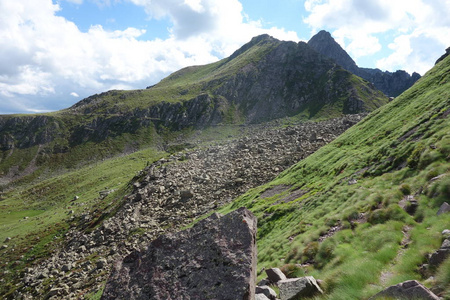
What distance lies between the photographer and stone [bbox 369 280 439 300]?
6.89 metres

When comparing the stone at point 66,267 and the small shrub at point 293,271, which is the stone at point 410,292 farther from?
the stone at point 66,267

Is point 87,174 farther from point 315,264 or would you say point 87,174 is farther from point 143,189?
point 315,264

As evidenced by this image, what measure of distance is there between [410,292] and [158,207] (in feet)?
147

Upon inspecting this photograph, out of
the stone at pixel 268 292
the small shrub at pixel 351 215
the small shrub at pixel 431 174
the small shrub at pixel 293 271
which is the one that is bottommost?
the small shrub at pixel 293 271

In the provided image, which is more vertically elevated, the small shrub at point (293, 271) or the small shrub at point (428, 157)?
the small shrub at point (428, 157)

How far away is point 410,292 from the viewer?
7.16 meters

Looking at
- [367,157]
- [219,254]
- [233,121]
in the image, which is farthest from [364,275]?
[233,121]

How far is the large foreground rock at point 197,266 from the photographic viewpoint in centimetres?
977

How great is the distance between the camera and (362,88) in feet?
626

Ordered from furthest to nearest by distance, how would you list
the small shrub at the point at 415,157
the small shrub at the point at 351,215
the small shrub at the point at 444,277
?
the small shrub at the point at 415,157, the small shrub at the point at 351,215, the small shrub at the point at 444,277

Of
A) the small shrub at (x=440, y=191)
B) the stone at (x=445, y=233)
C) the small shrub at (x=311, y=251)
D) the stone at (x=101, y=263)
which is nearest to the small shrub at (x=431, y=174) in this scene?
the small shrub at (x=440, y=191)

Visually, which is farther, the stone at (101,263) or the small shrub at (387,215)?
the stone at (101,263)

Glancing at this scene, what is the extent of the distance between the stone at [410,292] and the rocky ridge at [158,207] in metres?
16.7

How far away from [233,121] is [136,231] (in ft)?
538
